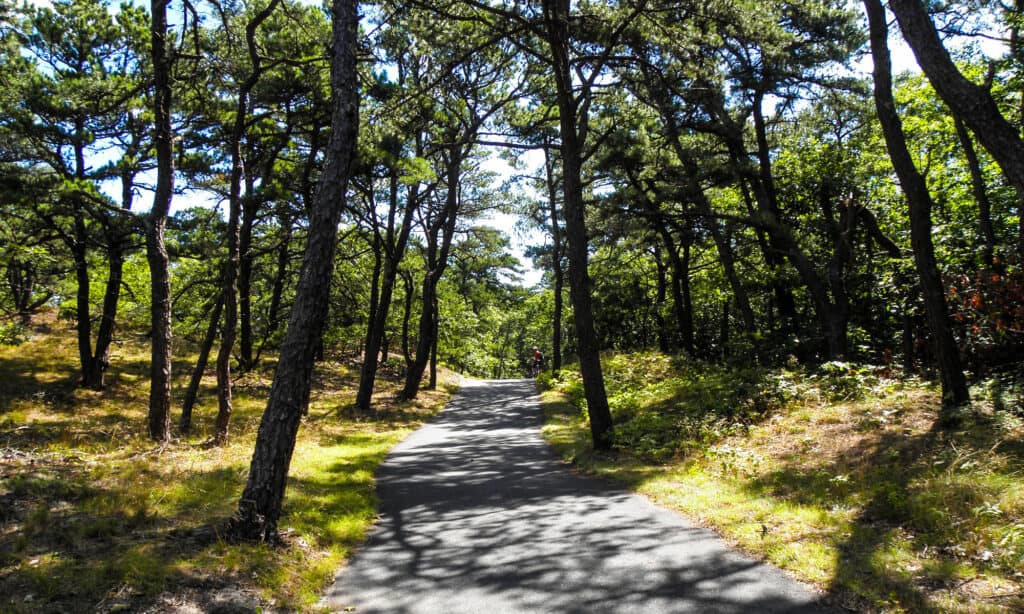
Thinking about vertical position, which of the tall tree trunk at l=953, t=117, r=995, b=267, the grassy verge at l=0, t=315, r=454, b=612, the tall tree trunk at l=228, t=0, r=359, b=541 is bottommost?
the grassy verge at l=0, t=315, r=454, b=612

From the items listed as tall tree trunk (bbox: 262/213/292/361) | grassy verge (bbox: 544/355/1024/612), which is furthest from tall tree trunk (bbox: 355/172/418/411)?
grassy verge (bbox: 544/355/1024/612)

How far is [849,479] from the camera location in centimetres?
643

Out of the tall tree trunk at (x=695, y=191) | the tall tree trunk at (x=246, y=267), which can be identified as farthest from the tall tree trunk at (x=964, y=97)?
the tall tree trunk at (x=246, y=267)

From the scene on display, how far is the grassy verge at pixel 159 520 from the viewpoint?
12.8 ft

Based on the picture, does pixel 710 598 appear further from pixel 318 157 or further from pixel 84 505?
pixel 318 157

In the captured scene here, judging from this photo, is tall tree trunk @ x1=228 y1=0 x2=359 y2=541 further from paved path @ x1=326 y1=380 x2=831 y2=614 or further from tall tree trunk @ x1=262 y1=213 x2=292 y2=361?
tall tree trunk @ x1=262 y1=213 x2=292 y2=361

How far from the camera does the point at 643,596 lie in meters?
4.07

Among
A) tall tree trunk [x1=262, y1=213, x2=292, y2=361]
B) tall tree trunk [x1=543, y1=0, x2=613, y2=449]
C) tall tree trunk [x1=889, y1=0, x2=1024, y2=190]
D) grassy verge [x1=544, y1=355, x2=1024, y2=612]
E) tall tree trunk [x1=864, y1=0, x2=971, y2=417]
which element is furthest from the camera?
tall tree trunk [x1=262, y1=213, x2=292, y2=361]

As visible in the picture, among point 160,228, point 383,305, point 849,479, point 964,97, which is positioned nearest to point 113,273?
point 383,305

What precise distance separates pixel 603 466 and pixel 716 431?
2.32m

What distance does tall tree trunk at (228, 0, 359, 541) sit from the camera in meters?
5.13

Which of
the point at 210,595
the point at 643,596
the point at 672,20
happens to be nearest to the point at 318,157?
the point at 672,20

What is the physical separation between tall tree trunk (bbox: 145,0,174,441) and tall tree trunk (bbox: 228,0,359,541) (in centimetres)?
562

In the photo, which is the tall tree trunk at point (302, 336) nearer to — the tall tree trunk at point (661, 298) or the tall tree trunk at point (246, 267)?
the tall tree trunk at point (246, 267)
